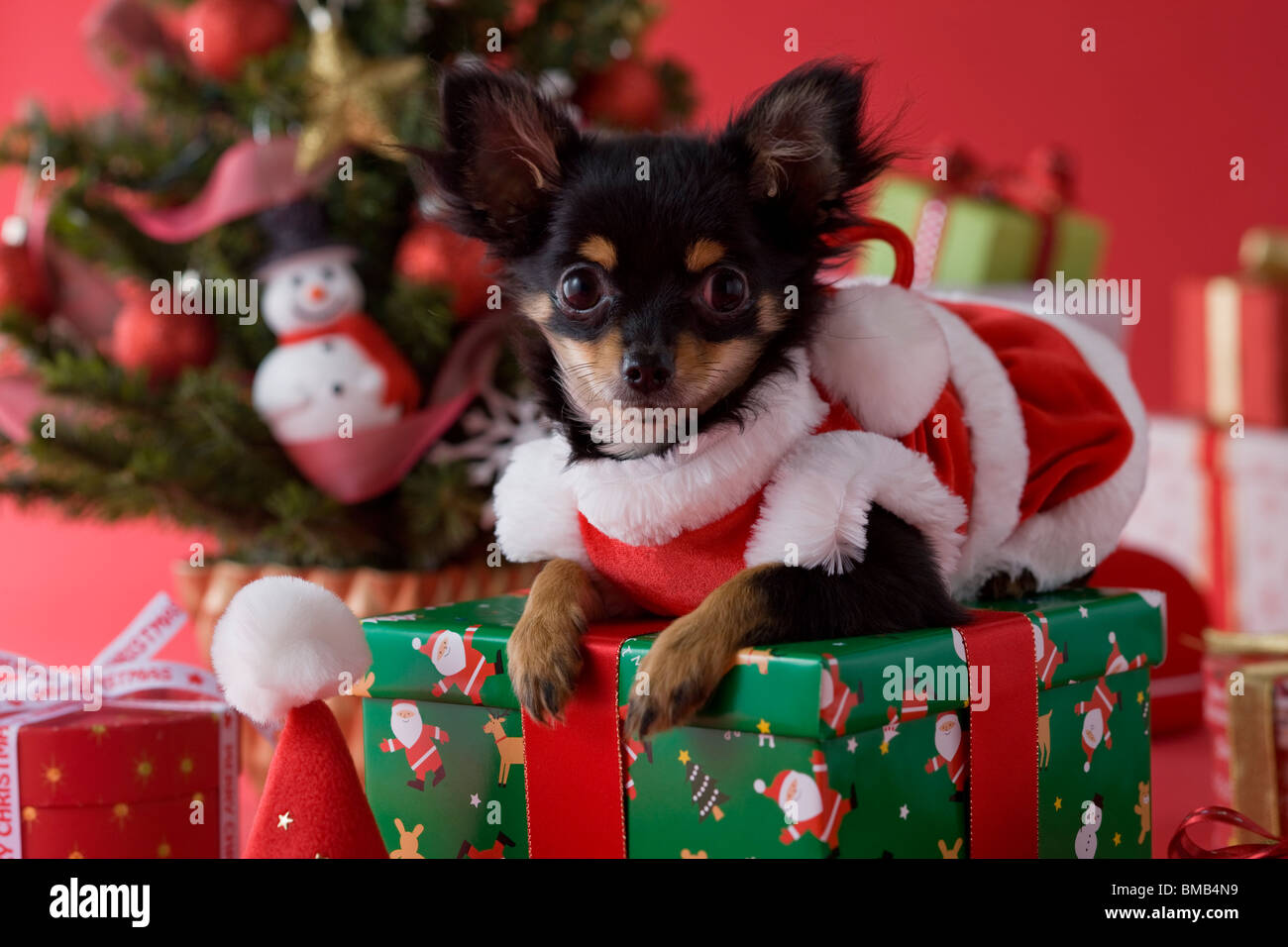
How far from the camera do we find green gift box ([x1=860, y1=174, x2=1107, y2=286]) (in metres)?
2.62

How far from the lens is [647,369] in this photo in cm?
106

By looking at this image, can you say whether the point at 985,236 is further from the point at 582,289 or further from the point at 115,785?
the point at 115,785

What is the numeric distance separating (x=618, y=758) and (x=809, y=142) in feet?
1.79

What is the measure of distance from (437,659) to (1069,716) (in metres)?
0.59

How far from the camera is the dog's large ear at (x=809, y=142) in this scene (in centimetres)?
113

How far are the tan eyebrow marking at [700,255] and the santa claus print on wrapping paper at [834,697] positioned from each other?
0.34m

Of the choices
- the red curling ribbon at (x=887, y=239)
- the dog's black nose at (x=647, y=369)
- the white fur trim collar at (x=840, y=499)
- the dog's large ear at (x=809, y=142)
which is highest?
the dog's large ear at (x=809, y=142)

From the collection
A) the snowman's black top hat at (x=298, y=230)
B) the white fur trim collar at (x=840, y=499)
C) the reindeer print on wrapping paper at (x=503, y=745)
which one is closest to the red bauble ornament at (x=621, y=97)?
the snowman's black top hat at (x=298, y=230)

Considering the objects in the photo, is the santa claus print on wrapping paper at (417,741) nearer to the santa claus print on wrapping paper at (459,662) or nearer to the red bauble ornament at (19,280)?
the santa claus print on wrapping paper at (459,662)

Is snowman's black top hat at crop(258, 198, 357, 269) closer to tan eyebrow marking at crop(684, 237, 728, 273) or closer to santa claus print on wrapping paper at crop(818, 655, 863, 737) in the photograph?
tan eyebrow marking at crop(684, 237, 728, 273)

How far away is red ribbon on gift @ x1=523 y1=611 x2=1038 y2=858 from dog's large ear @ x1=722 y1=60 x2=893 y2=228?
39 centimetres

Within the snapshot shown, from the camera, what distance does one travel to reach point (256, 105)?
1.89m
